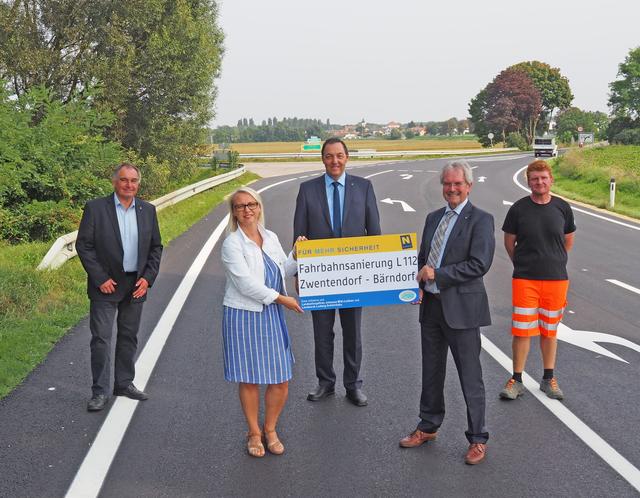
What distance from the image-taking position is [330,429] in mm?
4820

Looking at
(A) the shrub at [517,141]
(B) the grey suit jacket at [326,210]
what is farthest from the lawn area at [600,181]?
(A) the shrub at [517,141]

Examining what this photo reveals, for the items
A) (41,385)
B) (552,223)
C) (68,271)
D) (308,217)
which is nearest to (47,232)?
(68,271)

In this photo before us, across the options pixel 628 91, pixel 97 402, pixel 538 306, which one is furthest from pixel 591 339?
pixel 628 91

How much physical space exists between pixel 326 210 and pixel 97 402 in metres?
2.27

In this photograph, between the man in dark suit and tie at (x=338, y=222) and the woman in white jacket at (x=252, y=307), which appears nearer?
the woman in white jacket at (x=252, y=307)

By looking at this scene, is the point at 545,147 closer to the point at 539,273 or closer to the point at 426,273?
the point at 539,273

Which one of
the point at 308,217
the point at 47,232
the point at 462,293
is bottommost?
the point at 47,232

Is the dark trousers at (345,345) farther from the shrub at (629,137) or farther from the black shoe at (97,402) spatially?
the shrub at (629,137)

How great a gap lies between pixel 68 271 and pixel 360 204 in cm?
597

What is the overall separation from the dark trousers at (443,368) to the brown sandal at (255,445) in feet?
3.48

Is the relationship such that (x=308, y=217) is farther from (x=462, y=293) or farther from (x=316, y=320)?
(x=462, y=293)

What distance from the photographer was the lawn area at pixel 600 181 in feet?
71.4

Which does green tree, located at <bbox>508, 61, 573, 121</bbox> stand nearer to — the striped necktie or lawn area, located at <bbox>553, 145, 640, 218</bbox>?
lawn area, located at <bbox>553, 145, 640, 218</bbox>

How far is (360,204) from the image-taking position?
5.34 m
